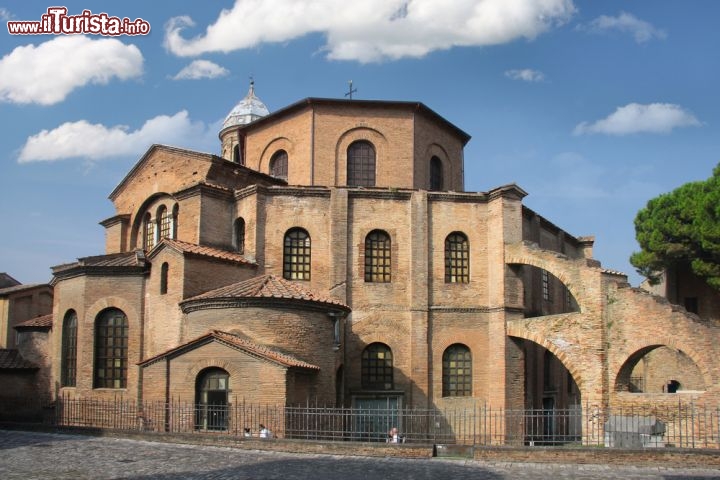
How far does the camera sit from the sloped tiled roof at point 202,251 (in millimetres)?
21391

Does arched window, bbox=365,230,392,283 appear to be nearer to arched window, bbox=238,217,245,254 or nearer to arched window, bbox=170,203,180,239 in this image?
arched window, bbox=238,217,245,254

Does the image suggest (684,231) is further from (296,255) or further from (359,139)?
(296,255)

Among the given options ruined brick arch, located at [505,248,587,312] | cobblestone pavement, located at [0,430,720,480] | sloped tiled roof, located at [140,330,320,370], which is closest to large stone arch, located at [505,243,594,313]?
ruined brick arch, located at [505,248,587,312]

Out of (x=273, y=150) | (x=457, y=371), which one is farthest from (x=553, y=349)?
(x=273, y=150)

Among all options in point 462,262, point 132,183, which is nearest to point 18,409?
point 132,183

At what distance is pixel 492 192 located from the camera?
24.1 meters

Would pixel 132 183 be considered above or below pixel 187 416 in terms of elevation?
above

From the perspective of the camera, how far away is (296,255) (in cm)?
2405

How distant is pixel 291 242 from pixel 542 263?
7770mm

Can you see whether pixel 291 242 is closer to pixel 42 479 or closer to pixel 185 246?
pixel 185 246

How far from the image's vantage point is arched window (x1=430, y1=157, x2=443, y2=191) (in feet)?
93.8

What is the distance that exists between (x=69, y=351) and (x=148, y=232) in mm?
4909

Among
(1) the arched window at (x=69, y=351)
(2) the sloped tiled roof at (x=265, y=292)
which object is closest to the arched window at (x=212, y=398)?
(2) the sloped tiled roof at (x=265, y=292)

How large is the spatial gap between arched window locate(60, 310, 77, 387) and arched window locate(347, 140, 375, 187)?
1037cm
